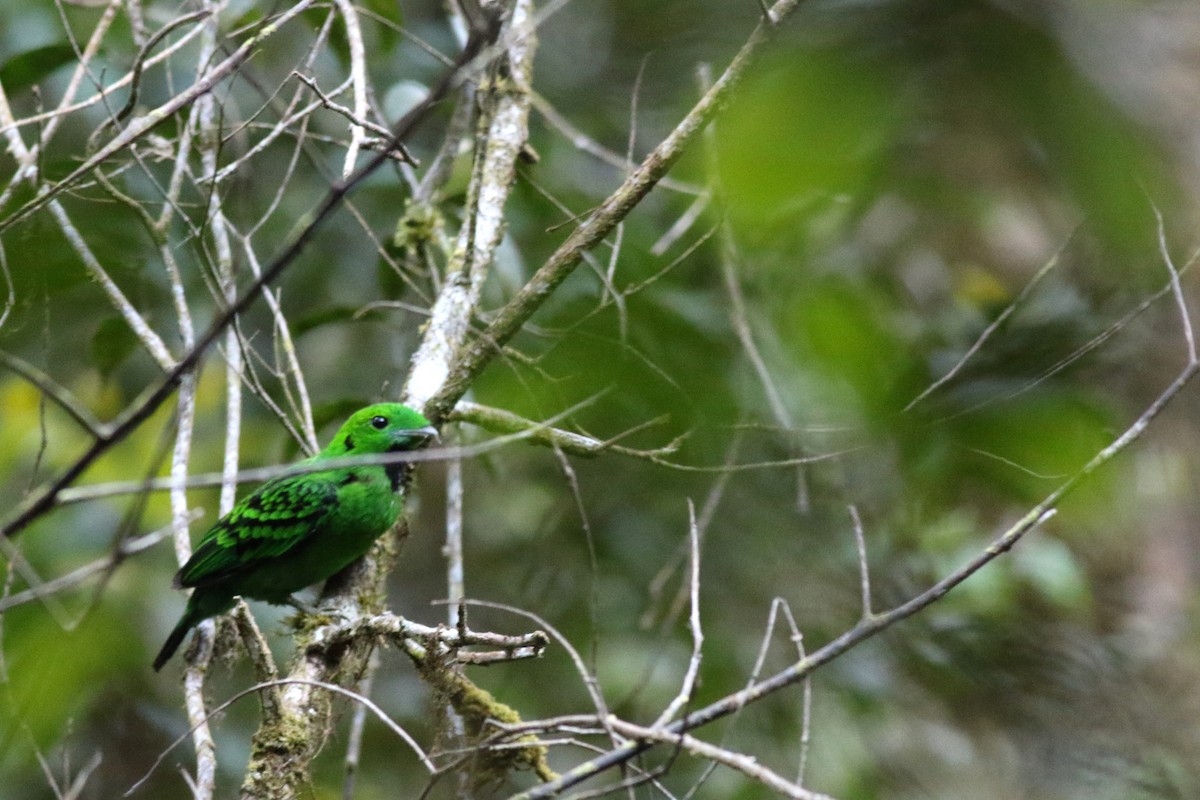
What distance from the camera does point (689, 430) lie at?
250 cm

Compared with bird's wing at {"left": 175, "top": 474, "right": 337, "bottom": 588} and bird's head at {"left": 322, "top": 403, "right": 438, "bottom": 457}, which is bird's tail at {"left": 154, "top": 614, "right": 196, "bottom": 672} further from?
bird's head at {"left": 322, "top": 403, "right": 438, "bottom": 457}

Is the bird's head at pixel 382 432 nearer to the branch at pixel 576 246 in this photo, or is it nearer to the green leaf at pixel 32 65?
the branch at pixel 576 246

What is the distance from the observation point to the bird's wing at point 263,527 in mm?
4766

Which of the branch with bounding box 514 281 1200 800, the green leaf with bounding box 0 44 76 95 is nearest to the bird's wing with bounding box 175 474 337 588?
the green leaf with bounding box 0 44 76 95

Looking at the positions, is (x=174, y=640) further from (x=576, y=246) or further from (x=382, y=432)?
(x=576, y=246)

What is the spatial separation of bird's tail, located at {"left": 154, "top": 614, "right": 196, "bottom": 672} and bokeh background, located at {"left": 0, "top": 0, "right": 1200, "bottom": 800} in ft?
0.62

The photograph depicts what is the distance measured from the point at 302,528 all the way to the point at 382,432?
0.59 meters

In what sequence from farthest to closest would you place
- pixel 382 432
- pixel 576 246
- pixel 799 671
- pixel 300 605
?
pixel 382 432 < pixel 300 605 < pixel 576 246 < pixel 799 671

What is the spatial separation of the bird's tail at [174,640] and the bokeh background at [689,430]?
0.62 ft

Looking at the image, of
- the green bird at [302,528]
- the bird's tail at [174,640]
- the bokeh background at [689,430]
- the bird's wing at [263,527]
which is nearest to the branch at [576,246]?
the bokeh background at [689,430]

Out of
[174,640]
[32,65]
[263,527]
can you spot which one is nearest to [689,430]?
[263,527]

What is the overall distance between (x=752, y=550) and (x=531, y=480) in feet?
4.53

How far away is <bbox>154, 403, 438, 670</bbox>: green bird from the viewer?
15.4 feet

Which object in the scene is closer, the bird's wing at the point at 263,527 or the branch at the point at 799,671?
the branch at the point at 799,671
